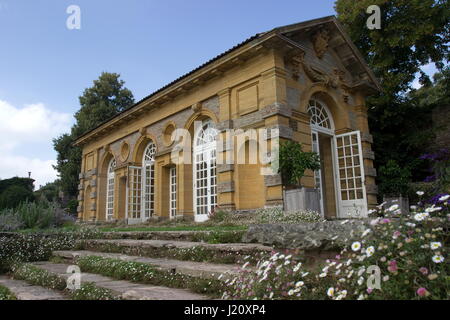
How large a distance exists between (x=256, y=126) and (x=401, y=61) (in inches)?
332

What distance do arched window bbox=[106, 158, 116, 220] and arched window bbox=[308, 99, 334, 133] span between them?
36.5ft

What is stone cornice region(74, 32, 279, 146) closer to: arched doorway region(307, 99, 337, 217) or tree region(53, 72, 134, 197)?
arched doorway region(307, 99, 337, 217)

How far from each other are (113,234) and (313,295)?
20.8 feet

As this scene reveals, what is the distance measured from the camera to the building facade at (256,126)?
9180 millimetres

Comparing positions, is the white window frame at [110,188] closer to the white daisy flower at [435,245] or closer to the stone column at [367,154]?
the stone column at [367,154]

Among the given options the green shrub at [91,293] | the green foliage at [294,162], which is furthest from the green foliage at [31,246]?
the green foliage at [294,162]

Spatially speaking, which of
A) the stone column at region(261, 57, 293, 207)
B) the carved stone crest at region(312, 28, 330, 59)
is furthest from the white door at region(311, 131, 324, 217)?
the carved stone crest at region(312, 28, 330, 59)

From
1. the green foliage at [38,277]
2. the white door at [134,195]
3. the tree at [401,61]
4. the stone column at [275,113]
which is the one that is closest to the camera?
the green foliage at [38,277]

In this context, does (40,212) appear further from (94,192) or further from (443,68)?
(443,68)

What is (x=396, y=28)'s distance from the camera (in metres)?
12.3

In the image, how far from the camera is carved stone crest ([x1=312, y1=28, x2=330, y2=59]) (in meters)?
10.7

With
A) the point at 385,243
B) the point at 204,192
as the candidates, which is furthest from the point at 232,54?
the point at 385,243

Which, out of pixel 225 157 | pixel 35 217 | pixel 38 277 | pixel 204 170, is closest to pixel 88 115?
pixel 35 217

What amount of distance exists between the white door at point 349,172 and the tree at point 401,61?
297 cm
